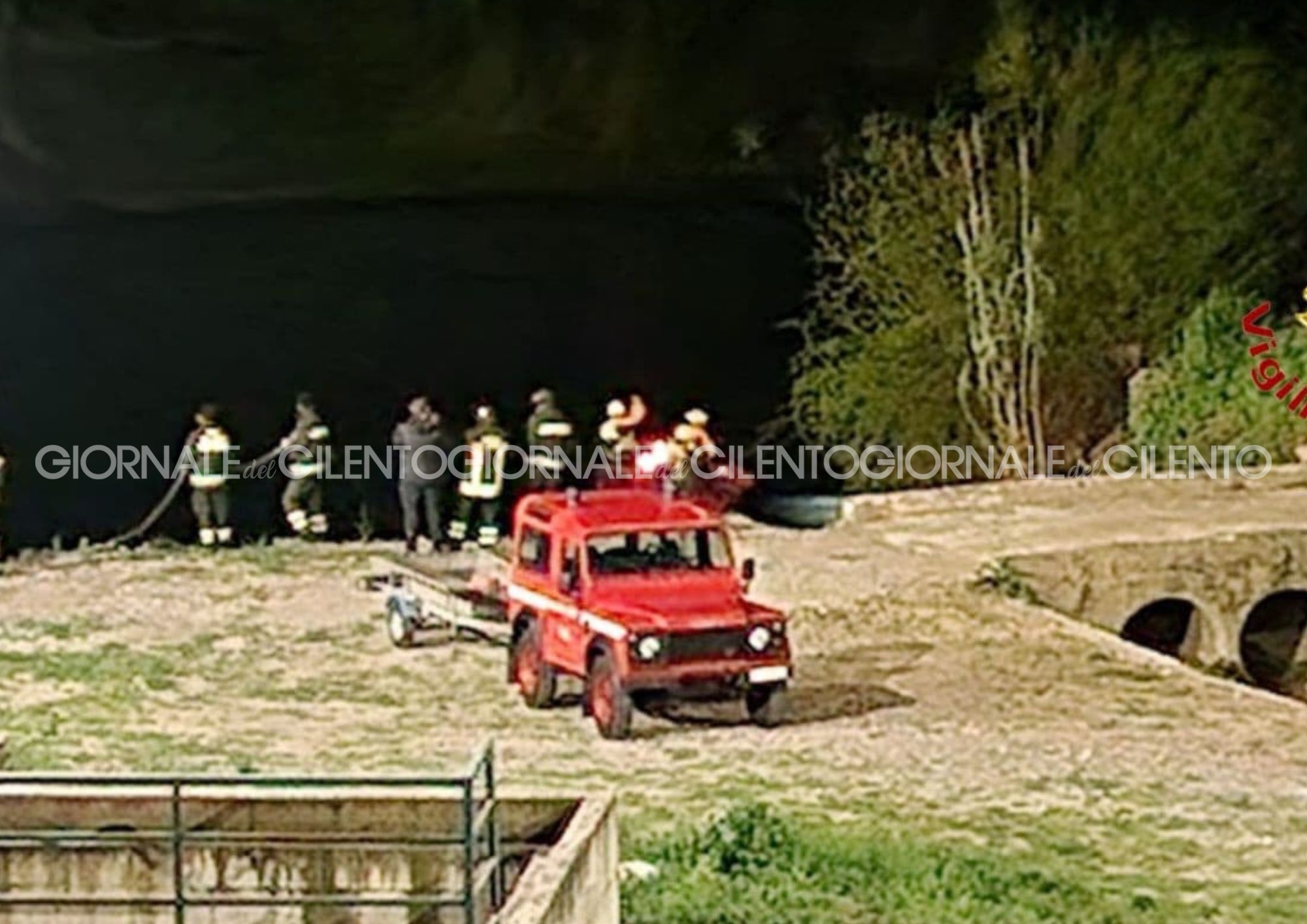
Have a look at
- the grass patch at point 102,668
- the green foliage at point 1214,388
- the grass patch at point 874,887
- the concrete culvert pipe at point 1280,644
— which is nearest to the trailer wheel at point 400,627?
the grass patch at point 102,668

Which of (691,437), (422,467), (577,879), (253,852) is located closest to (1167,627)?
(691,437)

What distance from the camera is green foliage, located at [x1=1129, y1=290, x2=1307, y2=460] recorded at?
2925 centimetres

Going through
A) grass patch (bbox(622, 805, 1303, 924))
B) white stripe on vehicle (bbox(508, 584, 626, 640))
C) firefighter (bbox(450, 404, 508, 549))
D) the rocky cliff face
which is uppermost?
the rocky cliff face

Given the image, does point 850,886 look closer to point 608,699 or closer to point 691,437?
point 608,699

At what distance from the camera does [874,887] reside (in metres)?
12.2

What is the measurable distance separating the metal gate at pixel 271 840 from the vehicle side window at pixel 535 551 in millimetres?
5616

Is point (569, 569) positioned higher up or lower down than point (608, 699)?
higher up

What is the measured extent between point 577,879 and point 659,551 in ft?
21.6

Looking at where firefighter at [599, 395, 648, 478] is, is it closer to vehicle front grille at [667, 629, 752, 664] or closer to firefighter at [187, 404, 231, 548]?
firefighter at [187, 404, 231, 548]

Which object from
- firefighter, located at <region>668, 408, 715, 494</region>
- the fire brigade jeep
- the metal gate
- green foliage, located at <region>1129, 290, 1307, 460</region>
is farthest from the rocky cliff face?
the metal gate

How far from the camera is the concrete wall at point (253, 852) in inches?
392

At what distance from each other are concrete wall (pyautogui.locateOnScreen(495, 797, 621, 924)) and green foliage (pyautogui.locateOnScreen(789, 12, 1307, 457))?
21.0m

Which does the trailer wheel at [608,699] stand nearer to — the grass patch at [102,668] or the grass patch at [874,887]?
the grass patch at [874,887]

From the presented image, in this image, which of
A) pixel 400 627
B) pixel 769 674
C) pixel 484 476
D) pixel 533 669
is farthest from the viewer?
pixel 484 476
